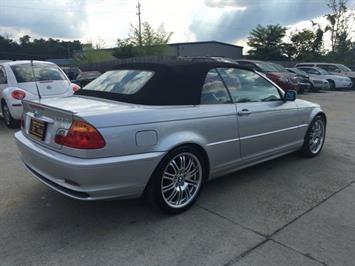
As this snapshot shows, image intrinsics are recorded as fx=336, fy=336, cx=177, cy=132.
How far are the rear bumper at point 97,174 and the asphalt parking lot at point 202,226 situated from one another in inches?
15.3

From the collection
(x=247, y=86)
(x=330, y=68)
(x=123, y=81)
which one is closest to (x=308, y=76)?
(x=330, y=68)

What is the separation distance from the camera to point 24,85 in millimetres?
7445

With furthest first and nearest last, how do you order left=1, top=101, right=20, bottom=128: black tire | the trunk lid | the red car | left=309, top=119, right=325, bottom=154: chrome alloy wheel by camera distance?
1. the red car
2. left=1, top=101, right=20, bottom=128: black tire
3. left=309, top=119, right=325, bottom=154: chrome alloy wheel
4. the trunk lid

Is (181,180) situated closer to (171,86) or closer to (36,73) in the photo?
(171,86)

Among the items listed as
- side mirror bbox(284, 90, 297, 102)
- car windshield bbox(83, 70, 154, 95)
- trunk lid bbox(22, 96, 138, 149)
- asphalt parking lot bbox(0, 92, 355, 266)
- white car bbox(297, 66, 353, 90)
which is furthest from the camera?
white car bbox(297, 66, 353, 90)

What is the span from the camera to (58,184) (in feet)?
9.78

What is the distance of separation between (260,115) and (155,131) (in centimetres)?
162

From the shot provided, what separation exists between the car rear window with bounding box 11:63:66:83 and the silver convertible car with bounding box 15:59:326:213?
166 inches

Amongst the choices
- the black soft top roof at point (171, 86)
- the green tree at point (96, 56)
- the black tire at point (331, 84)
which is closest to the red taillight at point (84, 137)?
the black soft top roof at point (171, 86)

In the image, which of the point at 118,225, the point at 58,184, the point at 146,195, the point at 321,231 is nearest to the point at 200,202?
the point at 146,195

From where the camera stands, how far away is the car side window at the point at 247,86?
3.93m

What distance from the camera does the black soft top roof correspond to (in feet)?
10.7

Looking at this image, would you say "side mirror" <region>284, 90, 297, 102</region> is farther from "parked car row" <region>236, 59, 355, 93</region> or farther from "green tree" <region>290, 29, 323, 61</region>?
"green tree" <region>290, 29, 323, 61</region>

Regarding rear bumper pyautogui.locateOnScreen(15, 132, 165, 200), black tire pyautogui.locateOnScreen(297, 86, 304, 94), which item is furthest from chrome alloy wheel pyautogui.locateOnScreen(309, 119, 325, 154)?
black tire pyautogui.locateOnScreen(297, 86, 304, 94)
